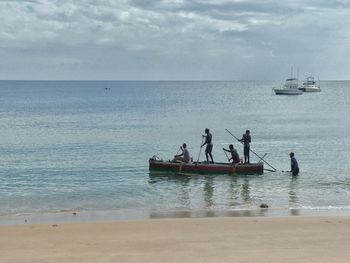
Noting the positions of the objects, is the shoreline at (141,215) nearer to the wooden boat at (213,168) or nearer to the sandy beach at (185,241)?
the sandy beach at (185,241)

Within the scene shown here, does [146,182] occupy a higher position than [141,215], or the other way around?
[146,182]

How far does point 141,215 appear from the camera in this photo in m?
17.1

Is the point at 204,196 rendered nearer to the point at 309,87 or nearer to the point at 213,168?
the point at 213,168

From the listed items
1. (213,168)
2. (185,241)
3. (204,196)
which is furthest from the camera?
(213,168)

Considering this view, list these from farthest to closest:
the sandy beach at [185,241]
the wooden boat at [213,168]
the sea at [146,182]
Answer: the wooden boat at [213,168], the sea at [146,182], the sandy beach at [185,241]

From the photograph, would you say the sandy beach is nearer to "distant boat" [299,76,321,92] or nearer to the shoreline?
the shoreline

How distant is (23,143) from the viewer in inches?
1650

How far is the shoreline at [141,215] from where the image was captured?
52.8 ft

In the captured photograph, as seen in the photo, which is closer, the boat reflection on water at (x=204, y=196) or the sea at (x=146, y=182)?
the boat reflection on water at (x=204, y=196)

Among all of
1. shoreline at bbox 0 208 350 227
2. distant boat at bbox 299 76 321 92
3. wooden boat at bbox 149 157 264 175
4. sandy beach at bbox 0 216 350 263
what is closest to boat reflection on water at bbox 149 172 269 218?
shoreline at bbox 0 208 350 227

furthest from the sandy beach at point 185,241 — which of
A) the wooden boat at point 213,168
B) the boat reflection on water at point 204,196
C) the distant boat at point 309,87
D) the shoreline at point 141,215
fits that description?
the distant boat at point 309,87

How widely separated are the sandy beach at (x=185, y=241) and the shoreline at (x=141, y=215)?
0.92 meters

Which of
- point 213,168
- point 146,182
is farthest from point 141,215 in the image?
point 213,168

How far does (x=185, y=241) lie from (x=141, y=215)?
467cm
